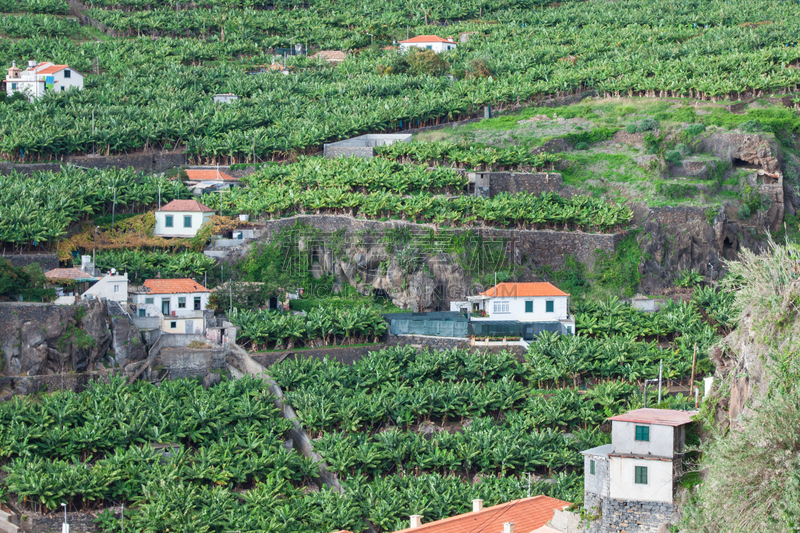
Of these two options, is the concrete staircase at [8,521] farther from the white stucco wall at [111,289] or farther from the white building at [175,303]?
the white building at [175,303]

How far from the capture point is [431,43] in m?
105

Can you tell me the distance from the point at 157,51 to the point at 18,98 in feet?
62.5

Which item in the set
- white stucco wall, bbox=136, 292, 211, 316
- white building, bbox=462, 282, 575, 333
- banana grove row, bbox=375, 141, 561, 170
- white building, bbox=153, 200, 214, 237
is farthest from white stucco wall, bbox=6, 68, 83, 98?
white building, bbox=462, 282, 575, 333

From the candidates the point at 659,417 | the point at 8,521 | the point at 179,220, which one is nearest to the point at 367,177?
the point at 179,220

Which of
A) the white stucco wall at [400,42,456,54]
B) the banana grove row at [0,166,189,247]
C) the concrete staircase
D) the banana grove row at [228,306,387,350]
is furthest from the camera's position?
the white stucco wall at [400,42,456,54]

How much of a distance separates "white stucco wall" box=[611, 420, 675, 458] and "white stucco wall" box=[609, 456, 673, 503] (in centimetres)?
30

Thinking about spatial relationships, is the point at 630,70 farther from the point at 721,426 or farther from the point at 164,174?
the point at 721,426

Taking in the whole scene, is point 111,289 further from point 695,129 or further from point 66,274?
point 695,129

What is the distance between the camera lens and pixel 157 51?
3937 inches

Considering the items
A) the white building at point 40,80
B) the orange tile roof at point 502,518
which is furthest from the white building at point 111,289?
the white building at point 40,80

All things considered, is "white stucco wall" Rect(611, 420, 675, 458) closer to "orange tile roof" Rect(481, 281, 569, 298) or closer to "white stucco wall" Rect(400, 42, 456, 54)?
"orange tile roof" Rect(481, 281, 569, 298)

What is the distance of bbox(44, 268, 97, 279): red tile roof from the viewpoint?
58.5 metres

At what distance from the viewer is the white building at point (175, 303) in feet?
189

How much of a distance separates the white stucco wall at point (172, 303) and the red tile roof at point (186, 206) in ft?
25.7
